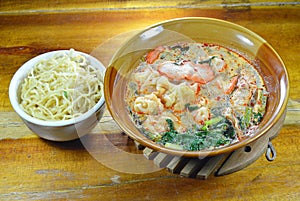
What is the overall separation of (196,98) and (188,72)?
163mm

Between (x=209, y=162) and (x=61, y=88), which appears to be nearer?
(x=209, y=162)

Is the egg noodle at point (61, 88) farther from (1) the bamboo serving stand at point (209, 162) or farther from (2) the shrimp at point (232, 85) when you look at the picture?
(2) the shrimp at point (232, 85)

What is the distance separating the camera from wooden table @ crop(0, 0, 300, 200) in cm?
206

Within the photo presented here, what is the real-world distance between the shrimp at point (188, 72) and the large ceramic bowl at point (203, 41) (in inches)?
6.7

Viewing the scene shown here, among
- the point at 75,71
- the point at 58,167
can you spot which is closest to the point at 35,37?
the point at 75,71

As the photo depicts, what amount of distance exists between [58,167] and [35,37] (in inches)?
41.4

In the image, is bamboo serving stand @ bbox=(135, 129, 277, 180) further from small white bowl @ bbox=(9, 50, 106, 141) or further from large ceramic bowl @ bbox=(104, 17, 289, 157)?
small white bowl @ bbox=(9, 50, 106, 141)

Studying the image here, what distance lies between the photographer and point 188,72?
208 cm

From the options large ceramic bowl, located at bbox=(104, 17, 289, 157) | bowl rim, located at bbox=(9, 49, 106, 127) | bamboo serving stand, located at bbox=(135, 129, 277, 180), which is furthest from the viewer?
bowl rim, located at bbox=(9, 49, 106, 127)

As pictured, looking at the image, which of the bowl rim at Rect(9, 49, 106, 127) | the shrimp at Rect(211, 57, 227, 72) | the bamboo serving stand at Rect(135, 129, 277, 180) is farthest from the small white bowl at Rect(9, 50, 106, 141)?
the shrimp at Rect(211, 57, 227, 72)

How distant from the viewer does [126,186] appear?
208cm

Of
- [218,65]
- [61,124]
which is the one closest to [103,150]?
[61,124]

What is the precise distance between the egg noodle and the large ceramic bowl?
0.27m

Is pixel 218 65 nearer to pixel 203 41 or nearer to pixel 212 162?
pixel 203 41
